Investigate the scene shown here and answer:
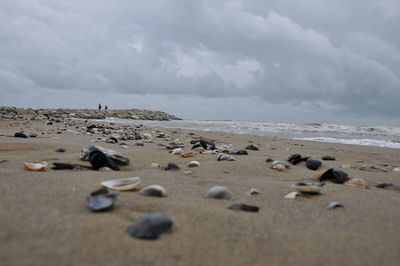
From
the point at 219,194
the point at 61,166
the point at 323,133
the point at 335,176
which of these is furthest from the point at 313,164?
the point at 323,133

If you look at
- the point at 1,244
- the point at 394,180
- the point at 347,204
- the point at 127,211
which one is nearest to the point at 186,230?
the point at 127,211

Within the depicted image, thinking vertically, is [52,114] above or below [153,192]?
below

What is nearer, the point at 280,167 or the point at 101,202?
the point at 101,202

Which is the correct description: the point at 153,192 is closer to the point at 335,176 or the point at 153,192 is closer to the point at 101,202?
the point at 101,202

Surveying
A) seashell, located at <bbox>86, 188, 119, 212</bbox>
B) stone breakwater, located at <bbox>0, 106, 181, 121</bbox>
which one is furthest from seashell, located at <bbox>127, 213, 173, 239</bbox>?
stone breakwater, located at <bbox>0, 106, 181, 121</bbox>

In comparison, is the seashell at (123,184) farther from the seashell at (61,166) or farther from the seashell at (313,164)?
the seashell at (313,164)

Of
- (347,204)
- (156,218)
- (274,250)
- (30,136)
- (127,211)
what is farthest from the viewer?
(30,136)

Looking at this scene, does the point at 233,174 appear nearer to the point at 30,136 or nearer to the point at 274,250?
the point at 274,250

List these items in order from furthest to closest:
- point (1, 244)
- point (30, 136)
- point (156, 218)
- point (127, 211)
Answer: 1. point (30, 136)
2. point (127, 211)
3. point (156, 218)
4. point (1, 244)

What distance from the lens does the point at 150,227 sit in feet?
4.18

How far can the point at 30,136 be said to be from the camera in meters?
6.24

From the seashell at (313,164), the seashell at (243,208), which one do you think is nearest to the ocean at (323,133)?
the seashell at (313,164)

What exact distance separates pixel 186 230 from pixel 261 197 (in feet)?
3.03

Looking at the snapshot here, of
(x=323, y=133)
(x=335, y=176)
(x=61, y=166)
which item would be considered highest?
(x=323, y=133)
